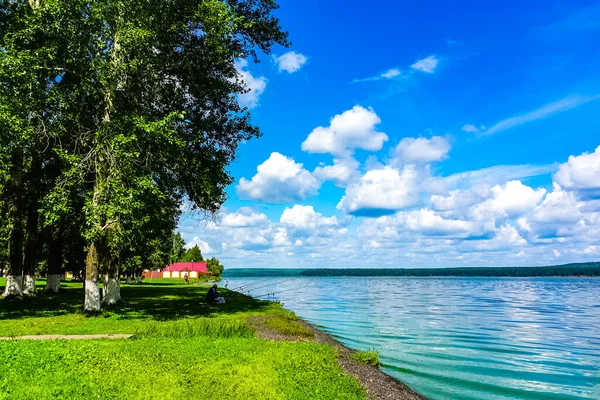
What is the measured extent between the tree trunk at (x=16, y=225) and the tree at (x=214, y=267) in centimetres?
13347

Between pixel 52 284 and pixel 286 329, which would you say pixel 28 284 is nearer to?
pixel 52 284

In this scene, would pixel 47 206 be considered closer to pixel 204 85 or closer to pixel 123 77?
pixel 123 77

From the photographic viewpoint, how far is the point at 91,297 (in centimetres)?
2381

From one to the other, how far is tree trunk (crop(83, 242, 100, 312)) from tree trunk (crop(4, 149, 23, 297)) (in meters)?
7.85

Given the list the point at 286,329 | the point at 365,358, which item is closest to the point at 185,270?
the point at 286,329

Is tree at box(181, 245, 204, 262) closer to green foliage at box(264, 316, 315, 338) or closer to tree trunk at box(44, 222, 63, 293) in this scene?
tree trunk at box(44, 222, 63, 293)

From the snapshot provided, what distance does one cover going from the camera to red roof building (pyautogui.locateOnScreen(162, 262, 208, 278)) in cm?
15312

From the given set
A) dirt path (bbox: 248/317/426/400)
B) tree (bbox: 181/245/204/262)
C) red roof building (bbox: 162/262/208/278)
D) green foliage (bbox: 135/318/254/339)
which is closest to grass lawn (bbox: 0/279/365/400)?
green foliage (bbox: 135/318/254/339)

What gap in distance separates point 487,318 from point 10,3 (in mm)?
45498

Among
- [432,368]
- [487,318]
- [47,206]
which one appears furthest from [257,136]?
[487,318]

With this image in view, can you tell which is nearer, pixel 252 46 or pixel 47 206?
pixel 47 206

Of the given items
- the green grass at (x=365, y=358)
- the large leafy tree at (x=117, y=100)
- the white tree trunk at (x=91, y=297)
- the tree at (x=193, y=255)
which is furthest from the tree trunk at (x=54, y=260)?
the tree at (x=193, y=255)

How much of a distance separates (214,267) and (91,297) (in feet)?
466

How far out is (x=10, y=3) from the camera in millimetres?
26688
